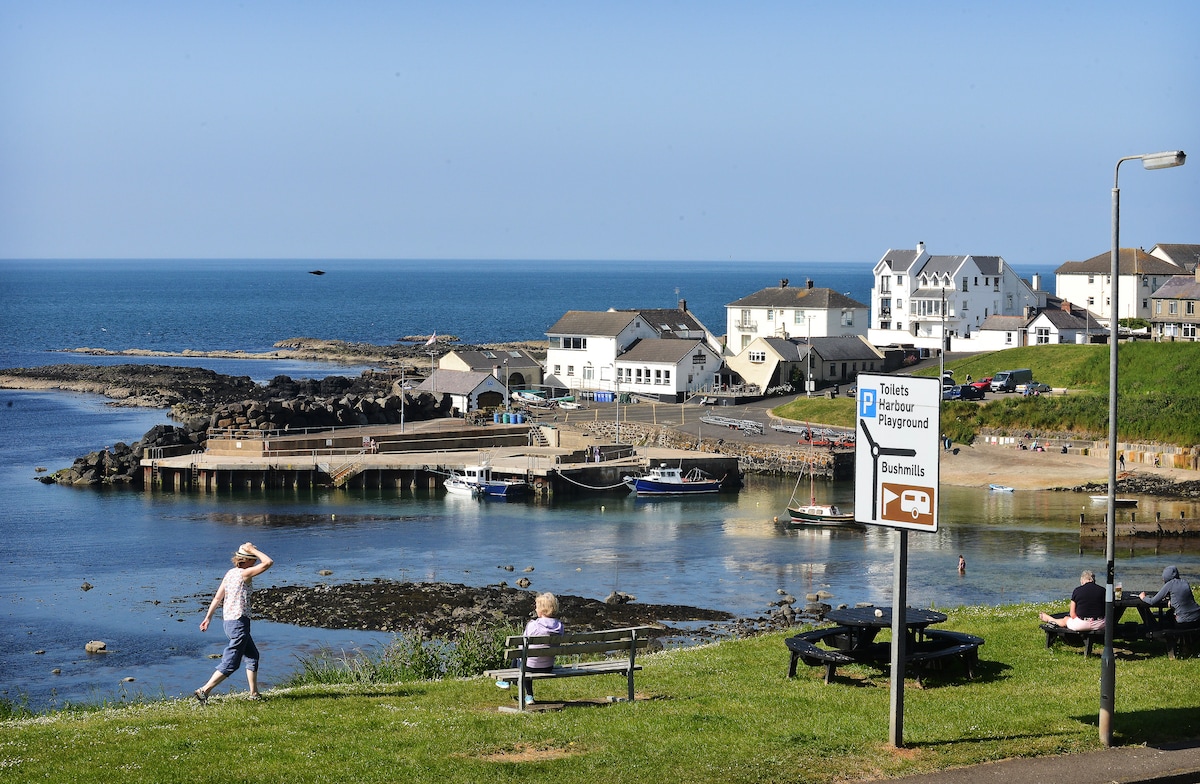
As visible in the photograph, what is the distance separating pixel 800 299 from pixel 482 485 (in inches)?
1633

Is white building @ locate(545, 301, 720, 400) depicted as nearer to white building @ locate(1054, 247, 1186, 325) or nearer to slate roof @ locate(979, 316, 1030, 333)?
slate roof @ locate(979, 316, 1030, 333)

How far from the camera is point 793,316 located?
97.8m

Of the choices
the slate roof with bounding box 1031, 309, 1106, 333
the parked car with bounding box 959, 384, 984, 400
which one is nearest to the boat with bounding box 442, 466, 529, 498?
the parked car with bounding box 959, 384, 984, 400

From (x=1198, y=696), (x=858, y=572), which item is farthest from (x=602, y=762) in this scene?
(x=858, y=572)

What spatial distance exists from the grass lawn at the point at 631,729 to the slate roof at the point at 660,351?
6708cm

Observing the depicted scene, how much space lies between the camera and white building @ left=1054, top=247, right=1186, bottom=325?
106375 millimetres

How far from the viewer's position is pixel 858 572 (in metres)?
44.1

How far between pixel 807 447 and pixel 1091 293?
56.3 metres

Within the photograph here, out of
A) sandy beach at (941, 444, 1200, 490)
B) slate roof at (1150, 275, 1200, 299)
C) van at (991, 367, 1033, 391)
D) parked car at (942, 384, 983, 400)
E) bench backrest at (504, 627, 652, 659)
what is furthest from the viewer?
slate roof at (1150, 275, 1200, 299)

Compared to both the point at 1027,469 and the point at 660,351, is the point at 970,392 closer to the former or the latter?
the point at 1027,469

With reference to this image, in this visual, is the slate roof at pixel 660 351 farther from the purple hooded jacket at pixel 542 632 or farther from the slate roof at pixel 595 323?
the purple hooded jacket at pixel 542 632

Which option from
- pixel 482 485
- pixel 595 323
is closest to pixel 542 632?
pixel 482 485

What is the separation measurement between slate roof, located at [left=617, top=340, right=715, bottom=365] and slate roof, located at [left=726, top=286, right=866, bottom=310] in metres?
11.4

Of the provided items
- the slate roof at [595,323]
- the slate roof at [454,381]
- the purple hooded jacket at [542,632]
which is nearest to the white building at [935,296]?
the slate roof at [595,323]
